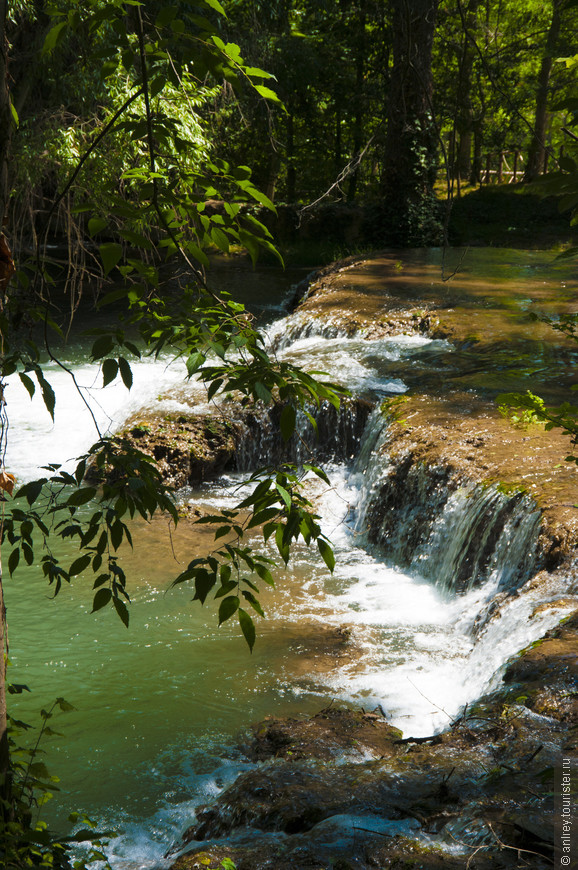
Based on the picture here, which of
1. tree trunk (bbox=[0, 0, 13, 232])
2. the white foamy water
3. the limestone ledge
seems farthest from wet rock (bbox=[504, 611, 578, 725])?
the white foamy water

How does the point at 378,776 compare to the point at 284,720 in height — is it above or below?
above

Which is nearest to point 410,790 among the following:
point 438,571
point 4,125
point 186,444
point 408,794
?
point 408,794

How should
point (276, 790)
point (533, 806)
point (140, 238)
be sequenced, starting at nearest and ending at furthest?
1. point (140, 238)
2. point (533, 806)
3. point (276, 790)

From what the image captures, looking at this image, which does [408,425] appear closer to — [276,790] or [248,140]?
[276,790]

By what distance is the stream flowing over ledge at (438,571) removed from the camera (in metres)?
3.07

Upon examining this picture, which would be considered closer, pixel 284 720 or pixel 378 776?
pixel 378 776

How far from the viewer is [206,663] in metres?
5.75

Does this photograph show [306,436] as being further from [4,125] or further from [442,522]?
[4,125]

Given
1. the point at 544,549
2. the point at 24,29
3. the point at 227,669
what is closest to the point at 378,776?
the point at 227,669

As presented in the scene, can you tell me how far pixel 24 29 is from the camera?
11.5m

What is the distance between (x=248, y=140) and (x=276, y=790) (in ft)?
88.5

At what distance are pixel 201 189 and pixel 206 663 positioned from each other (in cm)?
385

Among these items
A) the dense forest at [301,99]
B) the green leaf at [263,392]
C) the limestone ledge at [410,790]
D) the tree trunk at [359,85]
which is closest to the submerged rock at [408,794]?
the limestone ledge at [410,790]

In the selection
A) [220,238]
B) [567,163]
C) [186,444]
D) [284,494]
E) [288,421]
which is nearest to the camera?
[567,163]
